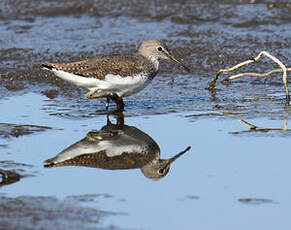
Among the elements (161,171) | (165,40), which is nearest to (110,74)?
(161,171)

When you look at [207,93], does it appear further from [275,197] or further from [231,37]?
[275,197]

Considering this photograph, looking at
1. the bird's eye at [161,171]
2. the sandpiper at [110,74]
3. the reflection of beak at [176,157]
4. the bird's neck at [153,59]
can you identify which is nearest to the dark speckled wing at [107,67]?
the sandpiper at [110,74]

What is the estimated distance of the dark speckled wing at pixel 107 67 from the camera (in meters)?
8.48

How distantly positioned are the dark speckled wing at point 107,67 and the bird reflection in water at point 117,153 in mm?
907

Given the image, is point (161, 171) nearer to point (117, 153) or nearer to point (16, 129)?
point (117, 153)

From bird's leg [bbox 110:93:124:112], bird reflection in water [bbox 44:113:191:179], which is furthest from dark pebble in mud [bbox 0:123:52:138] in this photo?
bird's leg [bbox 110:93:124:112]

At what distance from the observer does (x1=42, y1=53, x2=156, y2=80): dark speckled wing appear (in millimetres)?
8484

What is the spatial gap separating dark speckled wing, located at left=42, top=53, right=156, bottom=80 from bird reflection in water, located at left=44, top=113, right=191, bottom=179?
907 mm

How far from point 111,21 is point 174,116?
4797 mm

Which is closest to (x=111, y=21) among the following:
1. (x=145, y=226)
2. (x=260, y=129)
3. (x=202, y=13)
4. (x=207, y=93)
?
(x=202, y=13)

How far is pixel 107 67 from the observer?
8.54 meters

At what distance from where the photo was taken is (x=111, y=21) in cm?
1277

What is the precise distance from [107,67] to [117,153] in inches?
71.1

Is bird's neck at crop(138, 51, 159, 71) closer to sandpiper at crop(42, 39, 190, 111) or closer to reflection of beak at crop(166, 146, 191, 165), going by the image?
sandpiper at crop(42, 39, 190, 111)
